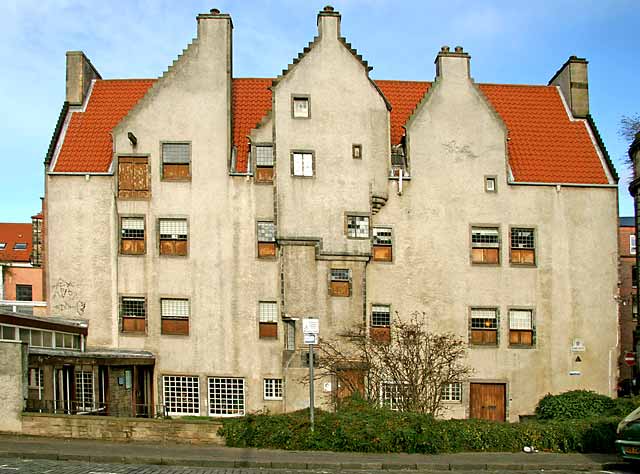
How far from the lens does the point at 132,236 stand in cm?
3256

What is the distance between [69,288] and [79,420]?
42.4 ft

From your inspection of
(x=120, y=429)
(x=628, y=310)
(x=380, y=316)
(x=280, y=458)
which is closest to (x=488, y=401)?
(x=380, y=316)

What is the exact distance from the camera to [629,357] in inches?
1237

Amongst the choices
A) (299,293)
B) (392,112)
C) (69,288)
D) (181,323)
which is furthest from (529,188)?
(69,288)

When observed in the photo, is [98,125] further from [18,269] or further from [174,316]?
[18,269]

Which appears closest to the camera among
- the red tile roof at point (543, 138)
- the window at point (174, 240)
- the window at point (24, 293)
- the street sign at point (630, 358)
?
the street sign at point (630, 358)

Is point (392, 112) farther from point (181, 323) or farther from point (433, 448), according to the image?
point (433, 448)

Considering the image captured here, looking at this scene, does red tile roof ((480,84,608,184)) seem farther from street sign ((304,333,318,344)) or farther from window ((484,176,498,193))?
street sign ((304,333,318,344))

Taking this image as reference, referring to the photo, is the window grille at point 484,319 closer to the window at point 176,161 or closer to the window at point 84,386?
the window at point 176,161

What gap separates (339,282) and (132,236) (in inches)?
353

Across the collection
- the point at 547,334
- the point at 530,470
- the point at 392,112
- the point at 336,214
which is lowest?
the point at 530,470

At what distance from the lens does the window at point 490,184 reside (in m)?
33.1

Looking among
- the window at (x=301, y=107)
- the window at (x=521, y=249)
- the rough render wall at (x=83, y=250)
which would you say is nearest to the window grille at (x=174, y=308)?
the rough render wall at (x=83, y=250)

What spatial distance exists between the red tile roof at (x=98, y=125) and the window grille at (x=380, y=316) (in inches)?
510
